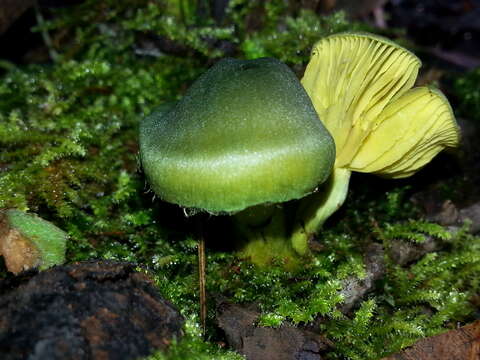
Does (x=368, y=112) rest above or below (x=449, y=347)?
above

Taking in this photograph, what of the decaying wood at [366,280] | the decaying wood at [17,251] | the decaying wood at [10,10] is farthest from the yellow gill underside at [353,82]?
the decaying wood at [10,10]

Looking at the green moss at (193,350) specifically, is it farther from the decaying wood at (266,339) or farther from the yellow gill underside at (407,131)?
the yellow gill underside at (407,131)

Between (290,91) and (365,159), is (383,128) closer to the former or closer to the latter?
(365,159)

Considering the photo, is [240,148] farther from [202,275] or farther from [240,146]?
[202,275]

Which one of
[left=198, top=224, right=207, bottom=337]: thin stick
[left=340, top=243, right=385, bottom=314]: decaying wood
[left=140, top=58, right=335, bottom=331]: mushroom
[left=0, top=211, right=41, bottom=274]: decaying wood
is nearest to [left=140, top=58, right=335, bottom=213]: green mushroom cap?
[left=140, top=58, right=335, bottom=331]: mushroom

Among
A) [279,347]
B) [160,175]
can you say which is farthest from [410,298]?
[160,175]

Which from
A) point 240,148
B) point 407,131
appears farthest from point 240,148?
point 407,131
